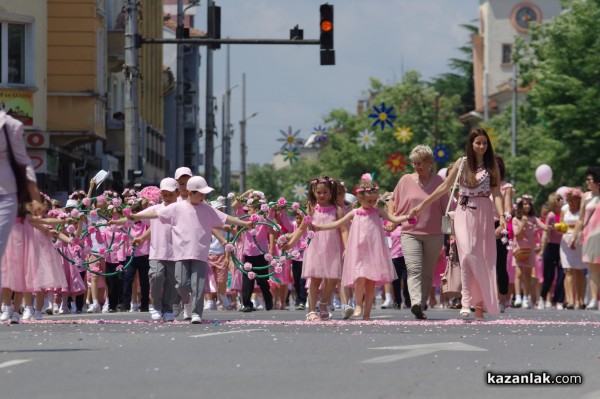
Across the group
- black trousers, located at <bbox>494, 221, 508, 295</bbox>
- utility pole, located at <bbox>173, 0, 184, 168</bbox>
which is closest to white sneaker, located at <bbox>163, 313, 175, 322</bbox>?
black trousers, located at <bbox>494, 221, 508, 295</bbox>

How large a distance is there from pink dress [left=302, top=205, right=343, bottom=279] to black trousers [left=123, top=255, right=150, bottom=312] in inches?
254

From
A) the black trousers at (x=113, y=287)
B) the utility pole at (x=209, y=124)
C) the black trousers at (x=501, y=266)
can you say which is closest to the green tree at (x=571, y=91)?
the utility pole at (x=209, y=124)

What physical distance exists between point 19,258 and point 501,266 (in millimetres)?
6709

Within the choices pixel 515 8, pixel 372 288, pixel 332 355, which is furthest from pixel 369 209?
pixel 515 8

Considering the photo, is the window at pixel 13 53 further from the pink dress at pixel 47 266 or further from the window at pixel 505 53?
the window at pixel 505 53

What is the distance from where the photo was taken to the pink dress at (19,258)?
2183cm

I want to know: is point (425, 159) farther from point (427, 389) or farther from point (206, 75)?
point (206, 75)

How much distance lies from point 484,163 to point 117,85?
45.1 meters

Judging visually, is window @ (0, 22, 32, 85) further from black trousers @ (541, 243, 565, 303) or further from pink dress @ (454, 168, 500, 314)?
pink dress @ (454, 168, 500, 314)

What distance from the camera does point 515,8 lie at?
156250 mm

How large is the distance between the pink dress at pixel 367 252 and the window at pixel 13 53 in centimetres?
2389

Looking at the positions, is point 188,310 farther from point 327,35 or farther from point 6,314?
point 327,35

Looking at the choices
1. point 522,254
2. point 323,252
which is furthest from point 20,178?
point 522,254

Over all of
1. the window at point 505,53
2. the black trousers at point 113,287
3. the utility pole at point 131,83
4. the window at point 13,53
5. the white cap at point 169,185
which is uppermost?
the window at point 505,53
